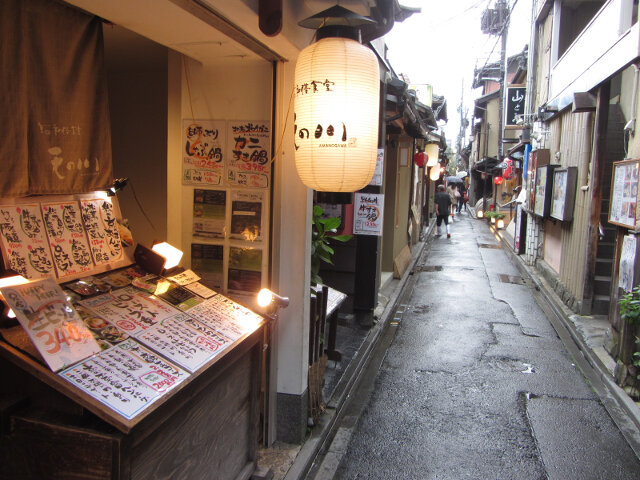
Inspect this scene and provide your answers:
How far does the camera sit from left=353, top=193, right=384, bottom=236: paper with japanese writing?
33.6 ft

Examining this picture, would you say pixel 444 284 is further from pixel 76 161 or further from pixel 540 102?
pixel 76 161

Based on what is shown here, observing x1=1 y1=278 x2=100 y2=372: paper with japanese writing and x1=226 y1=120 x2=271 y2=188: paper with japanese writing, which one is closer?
x1=1 y1=278 x2=100 y2=372: paper with japanese writing

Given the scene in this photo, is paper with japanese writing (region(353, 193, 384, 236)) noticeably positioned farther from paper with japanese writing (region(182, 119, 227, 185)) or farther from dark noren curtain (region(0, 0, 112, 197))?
dark noren curtain (region(0, 0, 112, 197))

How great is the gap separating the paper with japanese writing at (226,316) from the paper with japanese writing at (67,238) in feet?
3.23

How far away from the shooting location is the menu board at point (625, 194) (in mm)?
8055

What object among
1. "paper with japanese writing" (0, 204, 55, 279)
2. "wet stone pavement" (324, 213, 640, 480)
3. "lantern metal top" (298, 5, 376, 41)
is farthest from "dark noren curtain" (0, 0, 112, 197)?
"wet stone pavement" (324, 213, 640, 480)

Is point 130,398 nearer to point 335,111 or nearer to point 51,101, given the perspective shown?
point 51,101

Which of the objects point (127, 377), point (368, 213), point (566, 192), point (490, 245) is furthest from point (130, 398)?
point (490, 245)

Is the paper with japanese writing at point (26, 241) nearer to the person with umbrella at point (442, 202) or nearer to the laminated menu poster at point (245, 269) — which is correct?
the laminated menu poster at point (245, 269)

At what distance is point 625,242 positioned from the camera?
26.4 feet

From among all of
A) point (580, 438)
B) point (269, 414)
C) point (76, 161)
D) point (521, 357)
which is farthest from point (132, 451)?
point (521, 357)

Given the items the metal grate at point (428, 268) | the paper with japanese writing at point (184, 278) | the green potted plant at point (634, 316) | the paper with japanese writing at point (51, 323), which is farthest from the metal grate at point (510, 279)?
the paper with japanese writing at point (51, 323)

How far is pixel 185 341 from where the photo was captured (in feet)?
11.8

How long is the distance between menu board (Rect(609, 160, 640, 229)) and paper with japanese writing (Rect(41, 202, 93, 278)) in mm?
8266
